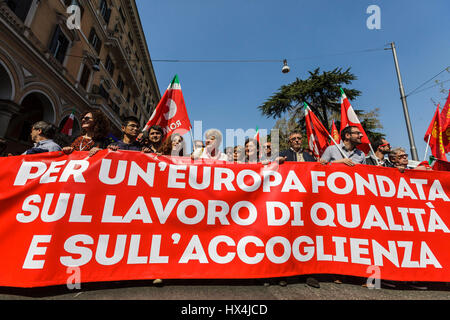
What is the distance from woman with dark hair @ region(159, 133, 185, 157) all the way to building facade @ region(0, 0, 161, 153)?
29.3 ft

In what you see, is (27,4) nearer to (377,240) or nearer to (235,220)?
(235,220)

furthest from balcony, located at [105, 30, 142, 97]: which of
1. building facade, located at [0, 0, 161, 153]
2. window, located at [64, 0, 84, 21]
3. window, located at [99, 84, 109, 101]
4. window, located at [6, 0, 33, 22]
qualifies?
window, located at [6, 0, 33, 22]

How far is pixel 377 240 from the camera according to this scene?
2.41m

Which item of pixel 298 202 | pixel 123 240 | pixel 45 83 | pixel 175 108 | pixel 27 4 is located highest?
pixel 27 4

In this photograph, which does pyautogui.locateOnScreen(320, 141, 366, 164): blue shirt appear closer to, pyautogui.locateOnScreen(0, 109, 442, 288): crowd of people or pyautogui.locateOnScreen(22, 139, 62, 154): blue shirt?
pyautogui.locateOnScreen(0, 109, 442, 288): crowd of people

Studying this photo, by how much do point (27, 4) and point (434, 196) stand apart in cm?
1507

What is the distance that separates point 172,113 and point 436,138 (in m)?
6.40

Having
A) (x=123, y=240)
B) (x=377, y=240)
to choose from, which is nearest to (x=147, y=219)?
(x=123, y=240)

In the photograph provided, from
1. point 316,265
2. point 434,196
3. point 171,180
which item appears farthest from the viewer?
point 434,196

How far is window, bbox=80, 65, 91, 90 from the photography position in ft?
44.2

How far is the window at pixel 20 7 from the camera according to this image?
8.41 metres

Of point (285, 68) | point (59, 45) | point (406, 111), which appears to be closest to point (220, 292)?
point (406, 111)

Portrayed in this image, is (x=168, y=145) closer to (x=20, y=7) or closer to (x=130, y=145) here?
(x=130, y=145)
